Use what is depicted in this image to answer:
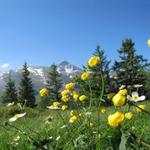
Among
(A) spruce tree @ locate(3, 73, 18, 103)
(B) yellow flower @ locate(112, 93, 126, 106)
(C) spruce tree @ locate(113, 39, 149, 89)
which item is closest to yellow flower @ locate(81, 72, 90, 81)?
(B) yellow flower @ locate(112, 93, 126, 106)

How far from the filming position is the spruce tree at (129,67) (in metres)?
49.8

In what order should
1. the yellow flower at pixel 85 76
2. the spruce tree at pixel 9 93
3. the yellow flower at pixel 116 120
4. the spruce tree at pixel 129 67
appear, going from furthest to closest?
the spruce tree at pixel 9 93, the spruce tree at pixel 129 67, the yellow flower at pixel 85 76, the yellow flower at pixel 116 120

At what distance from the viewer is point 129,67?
50344mm

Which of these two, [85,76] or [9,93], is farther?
[9,93]

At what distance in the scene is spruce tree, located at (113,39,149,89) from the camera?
49.8 metres

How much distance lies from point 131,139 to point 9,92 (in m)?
65.4

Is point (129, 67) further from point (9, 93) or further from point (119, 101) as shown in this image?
point (119, 101)

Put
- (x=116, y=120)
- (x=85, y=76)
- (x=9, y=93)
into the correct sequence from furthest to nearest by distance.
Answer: (x=9, y=93) < (x=85, y=76) < (x=116, y=120)

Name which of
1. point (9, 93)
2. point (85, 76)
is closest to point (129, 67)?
point (9, 93)

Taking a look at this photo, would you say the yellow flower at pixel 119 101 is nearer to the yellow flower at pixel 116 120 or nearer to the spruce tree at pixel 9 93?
the yellow flower at pixel 116 120

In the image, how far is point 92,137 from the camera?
267cm

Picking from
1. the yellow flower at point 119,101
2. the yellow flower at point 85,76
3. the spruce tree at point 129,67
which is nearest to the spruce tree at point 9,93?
the spruce tree at point 129,67

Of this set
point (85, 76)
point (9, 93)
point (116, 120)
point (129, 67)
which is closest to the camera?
point (116, 120)

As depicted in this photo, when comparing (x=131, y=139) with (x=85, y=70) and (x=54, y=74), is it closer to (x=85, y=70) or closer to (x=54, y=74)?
(x=85, y=70)
